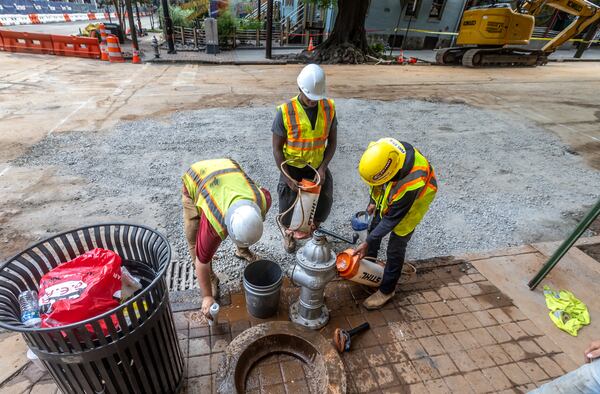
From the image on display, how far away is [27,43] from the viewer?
13.5 meters

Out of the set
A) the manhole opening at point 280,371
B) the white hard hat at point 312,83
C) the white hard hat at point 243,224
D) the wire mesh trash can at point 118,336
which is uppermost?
the white hard hat at point 312,83

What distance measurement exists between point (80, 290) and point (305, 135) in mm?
2128

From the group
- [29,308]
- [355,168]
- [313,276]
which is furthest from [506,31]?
[29,308]

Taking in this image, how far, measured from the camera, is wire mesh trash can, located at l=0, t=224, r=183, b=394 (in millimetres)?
1479

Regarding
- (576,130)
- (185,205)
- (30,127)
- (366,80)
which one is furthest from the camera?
(366,80)

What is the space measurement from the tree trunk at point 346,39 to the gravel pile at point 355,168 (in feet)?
26.0

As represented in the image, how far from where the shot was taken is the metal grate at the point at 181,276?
3.09 metres

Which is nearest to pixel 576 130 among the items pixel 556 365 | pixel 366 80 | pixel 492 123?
pixel 492 123

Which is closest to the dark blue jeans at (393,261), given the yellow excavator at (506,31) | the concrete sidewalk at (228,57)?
the concrete sidewalk at (228,57)

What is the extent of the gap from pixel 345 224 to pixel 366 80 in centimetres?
854

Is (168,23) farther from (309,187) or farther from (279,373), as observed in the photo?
(279,373)

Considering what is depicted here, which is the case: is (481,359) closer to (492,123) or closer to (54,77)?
(492,123)

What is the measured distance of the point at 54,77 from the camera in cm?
994

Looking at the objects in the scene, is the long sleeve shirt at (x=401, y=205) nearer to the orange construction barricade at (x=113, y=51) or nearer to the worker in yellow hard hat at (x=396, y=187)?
the worker in yellow hard hat at (x=396, y=187)
